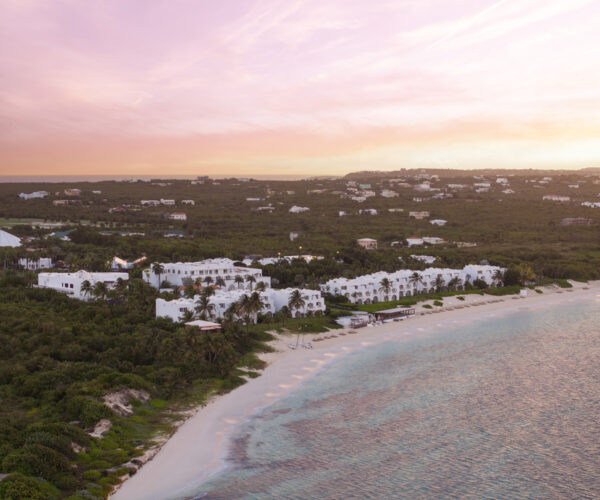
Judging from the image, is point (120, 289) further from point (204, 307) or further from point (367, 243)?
point (367, 243)

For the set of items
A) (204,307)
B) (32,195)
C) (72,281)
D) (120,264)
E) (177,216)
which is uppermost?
(32,195)

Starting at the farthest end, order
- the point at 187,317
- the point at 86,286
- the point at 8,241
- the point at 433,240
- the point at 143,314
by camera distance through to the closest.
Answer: the point at 433,240 < the point at 8,241 < the point at 86,286 < the point at 143,314 < the point at 187,317

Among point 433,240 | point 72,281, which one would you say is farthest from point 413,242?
point 72,281

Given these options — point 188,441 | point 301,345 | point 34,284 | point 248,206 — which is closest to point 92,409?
point 188,441

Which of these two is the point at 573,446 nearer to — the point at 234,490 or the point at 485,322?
the point at 234,490

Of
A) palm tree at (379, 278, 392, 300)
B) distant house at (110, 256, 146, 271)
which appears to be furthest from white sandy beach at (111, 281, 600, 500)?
distant house at (110, 256, 146, 271)
